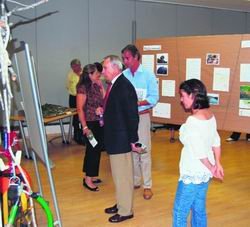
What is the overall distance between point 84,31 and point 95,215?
5.48 metres

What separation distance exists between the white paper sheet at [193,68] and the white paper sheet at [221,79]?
0.94 ft

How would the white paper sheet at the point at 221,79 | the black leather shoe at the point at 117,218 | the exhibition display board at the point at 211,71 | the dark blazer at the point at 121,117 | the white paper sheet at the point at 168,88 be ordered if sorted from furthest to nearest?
the white paper sheet at the point at 168,88 → the white paper sheet at the point at 221,79 → the exhibition display board at the point at 211,71 → the black leather shoe at the point at 117,218 → the dark blazer at the point at 121,117

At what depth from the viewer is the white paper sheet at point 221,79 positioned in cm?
497

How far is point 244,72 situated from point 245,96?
0.91ft

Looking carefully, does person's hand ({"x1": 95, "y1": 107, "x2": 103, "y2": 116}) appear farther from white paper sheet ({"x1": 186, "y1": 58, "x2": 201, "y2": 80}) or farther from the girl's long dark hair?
white paper sheet ({"x1": 186, "y1": 58, "x2": 201, "y2": 80})

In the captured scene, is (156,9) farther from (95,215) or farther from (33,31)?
(95,215)

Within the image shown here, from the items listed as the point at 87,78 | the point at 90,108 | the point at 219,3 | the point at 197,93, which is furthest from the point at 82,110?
the point at 219,3

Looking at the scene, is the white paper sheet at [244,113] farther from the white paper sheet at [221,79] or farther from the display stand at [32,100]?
the display stand at [32,100]

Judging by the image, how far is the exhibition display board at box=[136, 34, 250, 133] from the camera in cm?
481

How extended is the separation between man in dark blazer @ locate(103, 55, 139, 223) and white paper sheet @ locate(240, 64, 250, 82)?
183cm

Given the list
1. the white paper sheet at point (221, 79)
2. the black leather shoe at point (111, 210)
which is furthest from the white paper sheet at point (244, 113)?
the black leather shoe at point (111, 210)

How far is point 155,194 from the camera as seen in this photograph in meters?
4.49

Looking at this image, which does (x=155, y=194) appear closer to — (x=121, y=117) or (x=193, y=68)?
(x=121, y=117)

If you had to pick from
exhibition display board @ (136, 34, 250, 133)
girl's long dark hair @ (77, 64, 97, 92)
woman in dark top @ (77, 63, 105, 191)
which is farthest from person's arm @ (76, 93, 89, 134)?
exhibition display board @ (136, 34, 250, 133)
